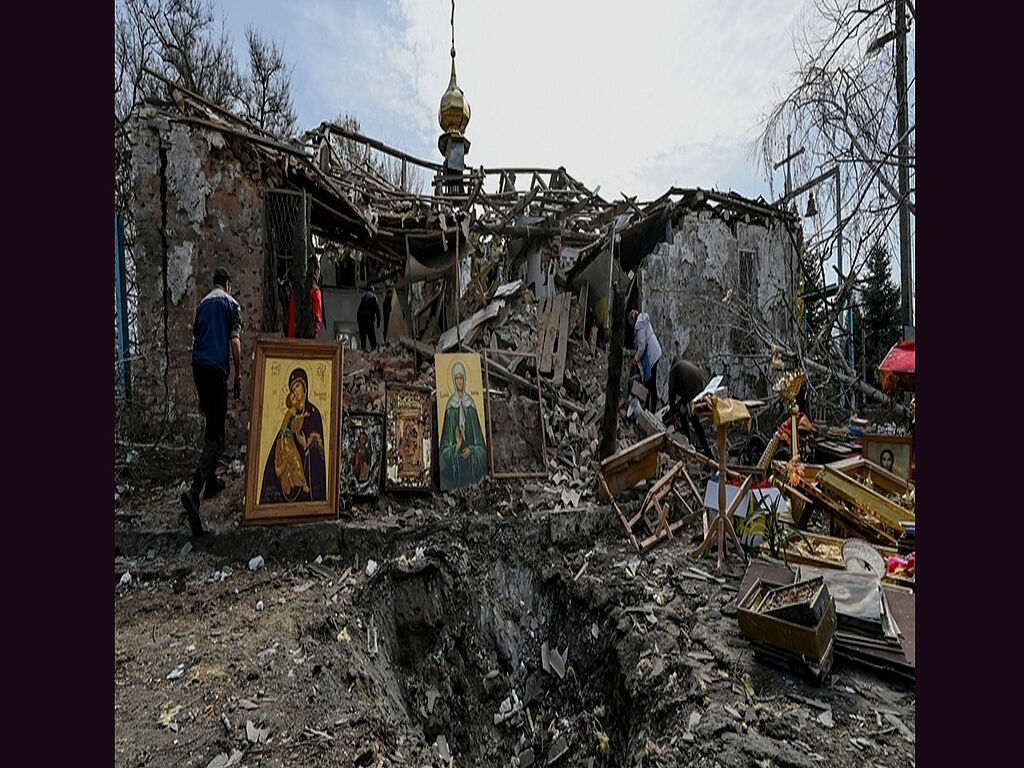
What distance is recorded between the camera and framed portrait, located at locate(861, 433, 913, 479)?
18.8 feet

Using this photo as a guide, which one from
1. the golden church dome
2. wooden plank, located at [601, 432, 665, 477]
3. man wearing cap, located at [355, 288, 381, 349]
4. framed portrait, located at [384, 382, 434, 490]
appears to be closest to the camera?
framed portrait, located at [384, 382, 434, 490]

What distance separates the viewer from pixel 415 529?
5438 millimetres

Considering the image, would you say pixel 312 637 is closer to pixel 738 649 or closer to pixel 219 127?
pixel 738 649

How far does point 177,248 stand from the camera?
22.0 ft

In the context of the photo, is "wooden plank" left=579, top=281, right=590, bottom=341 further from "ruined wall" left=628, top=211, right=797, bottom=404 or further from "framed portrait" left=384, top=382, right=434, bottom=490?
"framed portrait" left=384, top=382, right=434, bottom=490

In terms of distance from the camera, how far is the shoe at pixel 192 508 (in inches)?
183

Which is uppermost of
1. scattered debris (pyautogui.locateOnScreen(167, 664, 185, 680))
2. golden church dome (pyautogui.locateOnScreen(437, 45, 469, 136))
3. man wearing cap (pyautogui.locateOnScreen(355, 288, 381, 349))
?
golden church dome (pyautogui.locateOnScreen(437, 45, 469, 136))

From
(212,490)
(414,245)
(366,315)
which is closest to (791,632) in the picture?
(212,490)

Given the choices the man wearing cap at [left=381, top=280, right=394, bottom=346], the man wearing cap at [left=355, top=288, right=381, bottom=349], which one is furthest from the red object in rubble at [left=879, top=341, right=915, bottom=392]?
the man wearing cap at [left=381, top=280, right=394, bottom=346]

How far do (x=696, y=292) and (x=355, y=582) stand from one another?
983cm

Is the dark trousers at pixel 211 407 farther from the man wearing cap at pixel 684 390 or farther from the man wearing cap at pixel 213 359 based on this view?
the man wearing cap at pixel 684 390

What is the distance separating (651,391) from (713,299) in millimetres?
2982

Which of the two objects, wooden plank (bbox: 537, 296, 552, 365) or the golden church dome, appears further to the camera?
the golden church dome

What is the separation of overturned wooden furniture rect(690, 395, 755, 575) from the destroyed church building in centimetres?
320
